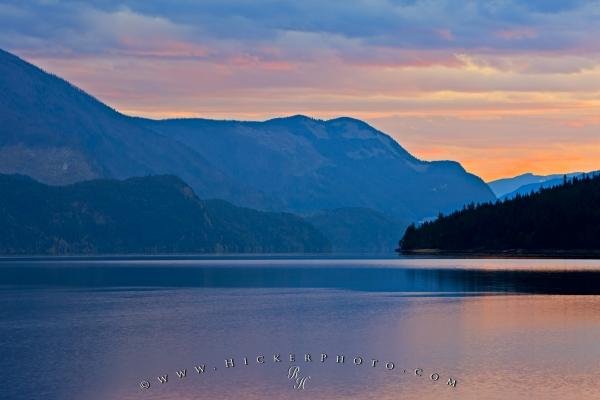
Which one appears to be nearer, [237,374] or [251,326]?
[237,374]

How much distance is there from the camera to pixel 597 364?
8250 cm

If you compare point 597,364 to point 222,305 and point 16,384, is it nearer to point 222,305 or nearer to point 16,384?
point 16,384

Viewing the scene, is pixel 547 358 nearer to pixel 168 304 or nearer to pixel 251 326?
pixel 251 326

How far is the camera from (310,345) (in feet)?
316

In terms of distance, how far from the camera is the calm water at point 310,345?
73.4 m

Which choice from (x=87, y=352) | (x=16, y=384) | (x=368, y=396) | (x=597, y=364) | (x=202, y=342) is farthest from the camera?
(x=202, y=342)

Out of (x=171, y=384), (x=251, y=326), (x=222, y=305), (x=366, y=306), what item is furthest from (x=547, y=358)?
(x=222, y=305)

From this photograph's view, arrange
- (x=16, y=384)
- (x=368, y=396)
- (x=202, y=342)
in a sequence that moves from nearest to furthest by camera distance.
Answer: (x=368, y=396), (x=16, y=384), (x=202, y=342)

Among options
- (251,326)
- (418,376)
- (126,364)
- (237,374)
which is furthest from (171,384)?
(251,326)

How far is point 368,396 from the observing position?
7012 centimetres

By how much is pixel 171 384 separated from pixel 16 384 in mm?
10969

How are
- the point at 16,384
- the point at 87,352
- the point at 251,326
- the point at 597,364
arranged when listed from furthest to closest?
the point at 251,326 < the point at 87,352 < the point at 597,364 < the point at 16,384

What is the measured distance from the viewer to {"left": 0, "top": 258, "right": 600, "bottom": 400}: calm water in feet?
241

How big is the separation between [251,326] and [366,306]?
110 ft
